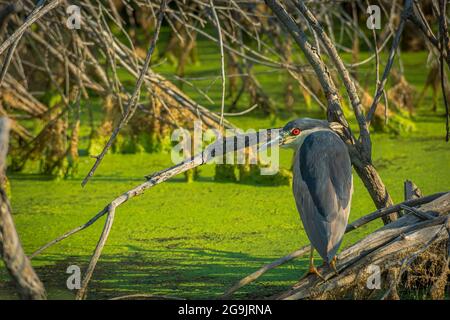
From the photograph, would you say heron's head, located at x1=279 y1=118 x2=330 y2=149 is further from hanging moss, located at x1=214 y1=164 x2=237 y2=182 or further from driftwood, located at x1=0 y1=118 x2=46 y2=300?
hanging moss, located at x1=214 y1=164 x2=237 y2=182

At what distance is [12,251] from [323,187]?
1180 mm

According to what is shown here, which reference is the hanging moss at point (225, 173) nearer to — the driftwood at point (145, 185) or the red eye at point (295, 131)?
the driftwood at point (145, 185)

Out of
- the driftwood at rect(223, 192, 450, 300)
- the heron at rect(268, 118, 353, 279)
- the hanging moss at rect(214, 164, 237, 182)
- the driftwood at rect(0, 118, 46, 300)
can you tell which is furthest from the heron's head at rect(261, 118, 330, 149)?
the hanging moss at rect(214, 164, 237, 182)

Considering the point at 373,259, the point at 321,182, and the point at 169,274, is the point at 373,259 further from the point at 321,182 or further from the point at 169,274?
the point at 169,274

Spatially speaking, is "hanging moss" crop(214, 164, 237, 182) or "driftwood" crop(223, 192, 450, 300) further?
"hanging moss" crop(214, 164, 237, 182)

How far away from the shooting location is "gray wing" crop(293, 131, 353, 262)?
10.3 ft

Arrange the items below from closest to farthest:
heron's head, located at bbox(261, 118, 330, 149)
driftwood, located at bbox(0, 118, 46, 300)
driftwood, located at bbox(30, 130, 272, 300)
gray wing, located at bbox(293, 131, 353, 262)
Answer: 1. driftwood, located at bbox(0, 118, 46, 300)
2. driftwood, located at bbox(30, 130, 272, 300)
3. gray wing, located at bbox(293, 131, 353, 262)
4. heron's head, located at bbox(261, 118, 330, 149)

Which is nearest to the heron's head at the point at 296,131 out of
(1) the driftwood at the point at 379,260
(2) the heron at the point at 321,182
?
(2) the heron at the point at 321,182

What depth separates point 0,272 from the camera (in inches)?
152

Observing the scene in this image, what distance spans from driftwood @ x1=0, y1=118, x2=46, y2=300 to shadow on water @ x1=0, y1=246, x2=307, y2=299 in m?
0.90

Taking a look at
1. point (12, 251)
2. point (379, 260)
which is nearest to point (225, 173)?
point (379, 260)

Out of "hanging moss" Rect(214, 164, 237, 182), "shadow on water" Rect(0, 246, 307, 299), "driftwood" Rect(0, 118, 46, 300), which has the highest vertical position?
"hanging moss" Rect(214, 164, 237, 182)

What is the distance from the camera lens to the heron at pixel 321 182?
10.3 ft
